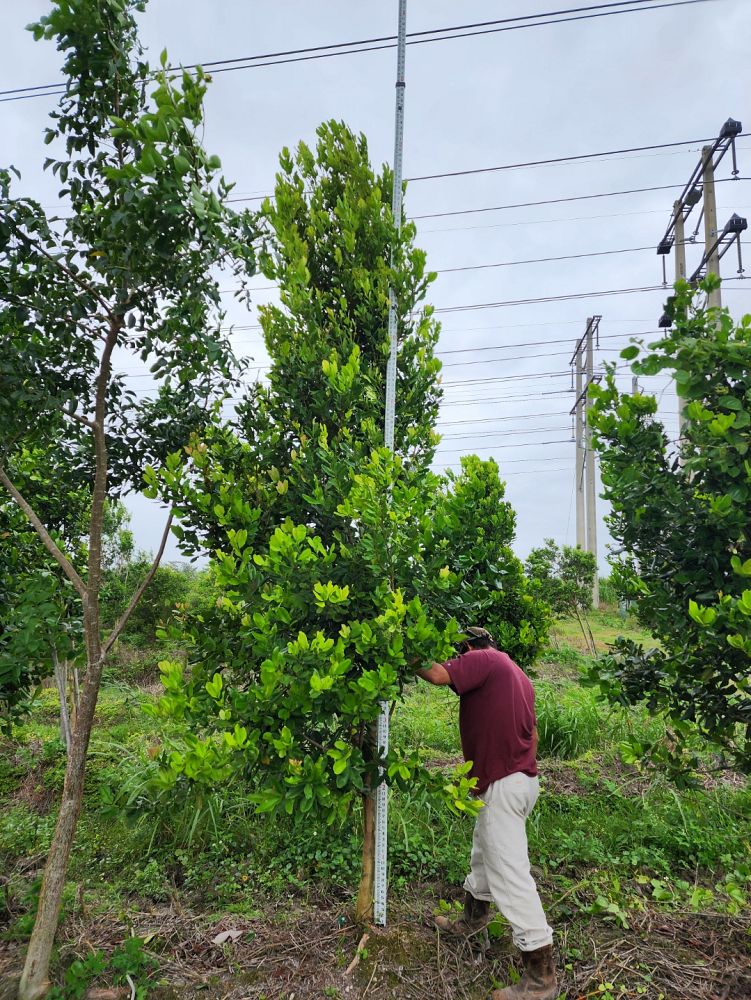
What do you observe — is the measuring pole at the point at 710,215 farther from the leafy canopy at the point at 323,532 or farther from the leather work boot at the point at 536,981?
the leather work boot at the point at 536,981

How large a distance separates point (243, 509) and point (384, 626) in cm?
85

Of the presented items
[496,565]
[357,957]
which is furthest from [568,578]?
[357,957]

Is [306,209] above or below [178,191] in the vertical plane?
above

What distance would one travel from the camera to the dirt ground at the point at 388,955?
281 cm

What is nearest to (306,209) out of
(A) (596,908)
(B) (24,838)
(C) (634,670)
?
(C) (634,670)

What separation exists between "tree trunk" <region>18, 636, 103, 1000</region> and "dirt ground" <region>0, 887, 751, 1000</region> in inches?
9.9

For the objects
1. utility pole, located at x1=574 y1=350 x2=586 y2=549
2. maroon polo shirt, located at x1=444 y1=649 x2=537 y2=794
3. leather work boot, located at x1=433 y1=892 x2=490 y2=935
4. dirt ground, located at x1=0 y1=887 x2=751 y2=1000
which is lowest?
dirt ground, located at x1=0 y1=887 x2=751 y2=1000

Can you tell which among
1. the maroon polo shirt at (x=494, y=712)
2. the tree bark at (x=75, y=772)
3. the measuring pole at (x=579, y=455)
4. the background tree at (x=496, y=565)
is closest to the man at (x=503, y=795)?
the maroon polo shirt at (x=494, y=712)

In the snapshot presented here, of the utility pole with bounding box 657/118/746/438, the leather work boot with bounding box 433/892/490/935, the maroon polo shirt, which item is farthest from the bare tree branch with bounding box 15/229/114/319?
the utility pole with bounding box 657/118/746/438

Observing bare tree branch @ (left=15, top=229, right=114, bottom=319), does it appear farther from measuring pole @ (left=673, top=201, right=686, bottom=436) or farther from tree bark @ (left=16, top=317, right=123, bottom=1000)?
measuring pole @ (left=673, top=201, right=686, bottom=436)

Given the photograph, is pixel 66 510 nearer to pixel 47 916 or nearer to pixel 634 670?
pixel 47 916

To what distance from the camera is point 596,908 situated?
11.2 ft

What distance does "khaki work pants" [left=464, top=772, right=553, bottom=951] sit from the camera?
284cm

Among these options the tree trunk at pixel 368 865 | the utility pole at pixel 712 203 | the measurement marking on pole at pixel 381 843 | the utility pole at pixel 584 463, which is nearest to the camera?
the measurement marking on pole at pixel 381 843
